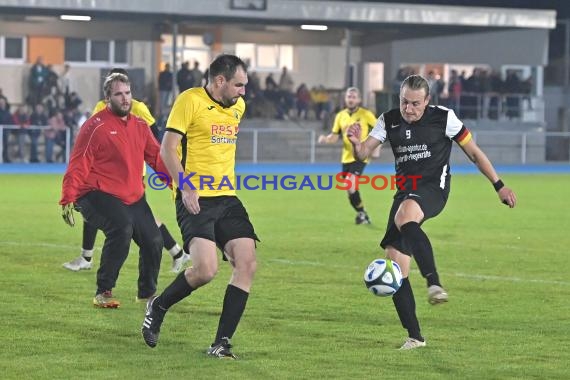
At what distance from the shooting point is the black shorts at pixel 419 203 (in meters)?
8.95

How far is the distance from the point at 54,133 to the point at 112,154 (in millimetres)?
24363

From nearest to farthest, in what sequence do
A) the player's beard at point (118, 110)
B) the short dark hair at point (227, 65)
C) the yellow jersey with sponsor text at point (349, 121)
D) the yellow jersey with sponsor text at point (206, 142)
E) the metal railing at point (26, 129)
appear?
1. the short dark hair at point (227, 65)
2. the yellow jersey with sponsor text at point (206, 142)
3. the player's beard at point (118, 110)
4. the yellow jersey with sponsor text at point (349, 121)
5. the metal railing at point (26, 129)

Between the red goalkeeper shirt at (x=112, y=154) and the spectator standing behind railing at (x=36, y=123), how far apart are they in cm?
2435

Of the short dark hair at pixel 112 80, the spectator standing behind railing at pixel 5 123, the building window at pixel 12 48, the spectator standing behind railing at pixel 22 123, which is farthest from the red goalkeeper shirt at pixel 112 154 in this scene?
the building window at pixel 12 48

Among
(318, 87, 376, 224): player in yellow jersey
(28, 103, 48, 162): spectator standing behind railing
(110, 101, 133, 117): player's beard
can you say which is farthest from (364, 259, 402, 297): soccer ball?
(28, 103, 48, 162): spectator standing behind railing

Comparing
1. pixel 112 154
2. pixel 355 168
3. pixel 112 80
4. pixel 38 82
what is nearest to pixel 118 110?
pixel 112 80

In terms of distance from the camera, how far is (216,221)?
8219mm

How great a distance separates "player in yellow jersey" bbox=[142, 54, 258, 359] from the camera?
26.6 ft

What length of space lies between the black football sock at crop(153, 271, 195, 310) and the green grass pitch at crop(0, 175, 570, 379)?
31cm

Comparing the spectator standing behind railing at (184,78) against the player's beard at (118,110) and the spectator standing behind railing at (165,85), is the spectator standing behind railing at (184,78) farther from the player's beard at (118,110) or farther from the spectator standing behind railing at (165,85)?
the player's beard at (118,110)

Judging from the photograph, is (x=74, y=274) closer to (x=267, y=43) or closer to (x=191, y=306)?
(x=191, y=306)

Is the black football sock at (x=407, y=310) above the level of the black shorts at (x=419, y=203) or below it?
below

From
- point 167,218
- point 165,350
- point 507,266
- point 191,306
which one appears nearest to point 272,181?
point 167,218

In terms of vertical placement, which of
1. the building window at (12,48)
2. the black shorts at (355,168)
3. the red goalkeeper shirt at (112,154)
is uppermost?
the building window at (12,48)
